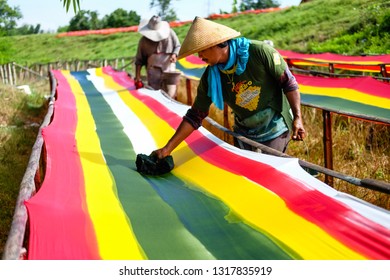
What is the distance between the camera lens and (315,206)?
6.31 feet

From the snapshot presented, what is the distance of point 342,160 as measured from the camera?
170 inches

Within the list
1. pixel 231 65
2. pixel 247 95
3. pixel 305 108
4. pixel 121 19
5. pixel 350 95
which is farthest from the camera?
pixel 121 19

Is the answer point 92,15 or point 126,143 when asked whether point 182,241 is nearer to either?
point 126,143

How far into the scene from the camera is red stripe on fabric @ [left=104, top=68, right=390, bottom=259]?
1.62 m

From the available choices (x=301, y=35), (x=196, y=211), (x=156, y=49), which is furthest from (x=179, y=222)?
(x=301, y=35)

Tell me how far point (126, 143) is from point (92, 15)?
4120cm

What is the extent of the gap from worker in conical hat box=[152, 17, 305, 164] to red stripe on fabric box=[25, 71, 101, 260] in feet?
1.73

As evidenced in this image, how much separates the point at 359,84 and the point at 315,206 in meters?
3.11

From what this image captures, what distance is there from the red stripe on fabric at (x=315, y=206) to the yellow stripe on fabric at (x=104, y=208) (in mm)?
598

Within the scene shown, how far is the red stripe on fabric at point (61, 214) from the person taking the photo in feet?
5.53

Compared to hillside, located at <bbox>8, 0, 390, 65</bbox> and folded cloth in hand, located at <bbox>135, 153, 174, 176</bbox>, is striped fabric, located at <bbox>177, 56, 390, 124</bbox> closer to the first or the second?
folded cloth in hand, located at <bbox>135, 153, 174, 176</bbox>

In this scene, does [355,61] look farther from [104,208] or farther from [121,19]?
[121,19]

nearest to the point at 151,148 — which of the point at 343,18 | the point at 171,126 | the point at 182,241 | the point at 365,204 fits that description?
the point at 171,126

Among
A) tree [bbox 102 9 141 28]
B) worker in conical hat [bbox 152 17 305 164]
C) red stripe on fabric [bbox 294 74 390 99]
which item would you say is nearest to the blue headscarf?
worker in conical hat [bbox 152 17 305 164]
